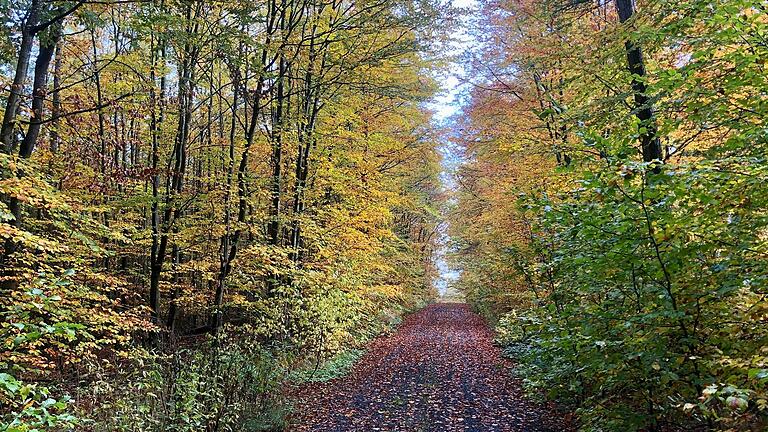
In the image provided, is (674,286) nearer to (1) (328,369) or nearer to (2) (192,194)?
(1) (328,369)

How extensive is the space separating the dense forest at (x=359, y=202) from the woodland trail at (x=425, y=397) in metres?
0.25

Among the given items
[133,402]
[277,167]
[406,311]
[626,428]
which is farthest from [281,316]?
[406,311]

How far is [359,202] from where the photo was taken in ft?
43.8

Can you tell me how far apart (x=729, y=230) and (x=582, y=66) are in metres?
5.71

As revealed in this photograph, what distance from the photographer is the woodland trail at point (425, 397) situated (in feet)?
22.2

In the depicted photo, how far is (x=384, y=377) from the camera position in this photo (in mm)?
10086

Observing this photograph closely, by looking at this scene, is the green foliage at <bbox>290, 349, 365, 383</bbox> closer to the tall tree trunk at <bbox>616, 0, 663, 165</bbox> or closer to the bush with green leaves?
the bush with green leaves

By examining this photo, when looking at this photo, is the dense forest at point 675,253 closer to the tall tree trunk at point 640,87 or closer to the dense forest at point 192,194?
the tall tree trunk at point 640,87

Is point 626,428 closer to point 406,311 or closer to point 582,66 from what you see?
point 582,66

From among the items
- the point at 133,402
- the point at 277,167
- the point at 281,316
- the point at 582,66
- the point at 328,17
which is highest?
the point at 328,17

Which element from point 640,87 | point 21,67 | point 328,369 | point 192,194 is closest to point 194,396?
point 328,369

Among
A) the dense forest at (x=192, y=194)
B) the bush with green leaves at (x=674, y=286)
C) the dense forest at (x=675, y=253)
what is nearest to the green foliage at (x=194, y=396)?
the dense forest at (x=192, y=194)

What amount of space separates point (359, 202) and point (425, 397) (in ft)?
21.1

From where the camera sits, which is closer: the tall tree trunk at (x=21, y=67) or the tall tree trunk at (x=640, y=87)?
the tall tree trunk at (x=21, y=67)
